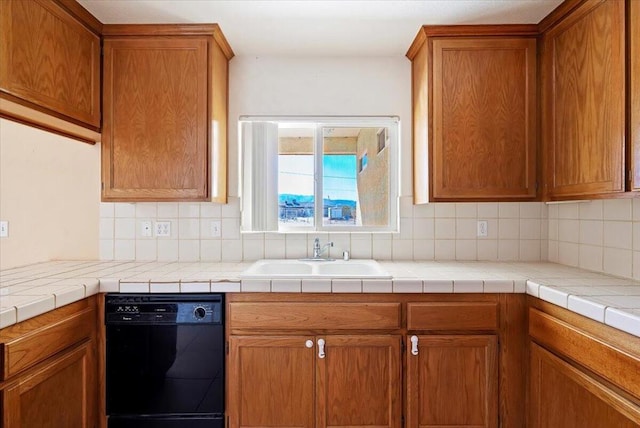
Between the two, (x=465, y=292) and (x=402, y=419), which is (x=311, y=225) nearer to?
(x=465, y=292)

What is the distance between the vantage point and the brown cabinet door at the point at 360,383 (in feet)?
5.46

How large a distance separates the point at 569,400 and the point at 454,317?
19.9 inches

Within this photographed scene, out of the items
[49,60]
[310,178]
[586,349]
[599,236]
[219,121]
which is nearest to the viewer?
[586,349]

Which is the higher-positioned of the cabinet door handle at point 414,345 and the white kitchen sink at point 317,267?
the white kitchen sink at point 317,267

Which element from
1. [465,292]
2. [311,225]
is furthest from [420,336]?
[311,225]

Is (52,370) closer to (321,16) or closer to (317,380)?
(317,380)

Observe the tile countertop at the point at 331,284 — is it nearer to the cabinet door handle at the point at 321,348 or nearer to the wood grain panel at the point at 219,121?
the cabinet door handle at the point at 321,348

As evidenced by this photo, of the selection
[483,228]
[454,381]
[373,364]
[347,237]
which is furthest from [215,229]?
[483,228]

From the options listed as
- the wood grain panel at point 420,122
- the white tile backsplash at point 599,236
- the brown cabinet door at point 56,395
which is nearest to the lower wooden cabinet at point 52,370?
the brown cabinet door at point 56,395

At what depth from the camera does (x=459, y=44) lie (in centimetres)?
195

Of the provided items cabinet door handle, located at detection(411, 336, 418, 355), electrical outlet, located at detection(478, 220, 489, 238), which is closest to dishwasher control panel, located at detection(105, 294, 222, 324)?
cabinet door handle, located at detection(411, 336, 418, 355)

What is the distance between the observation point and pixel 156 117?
1.94 metres

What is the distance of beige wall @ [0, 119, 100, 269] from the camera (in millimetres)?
2045

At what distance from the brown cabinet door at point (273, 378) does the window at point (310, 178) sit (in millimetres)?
863
